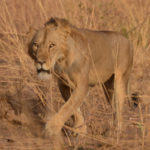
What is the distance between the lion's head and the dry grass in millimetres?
193

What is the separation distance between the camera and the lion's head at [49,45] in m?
3.43

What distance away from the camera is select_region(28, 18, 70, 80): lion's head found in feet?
11.3

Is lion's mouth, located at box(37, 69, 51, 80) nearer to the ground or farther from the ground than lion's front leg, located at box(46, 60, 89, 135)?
farther from the ground

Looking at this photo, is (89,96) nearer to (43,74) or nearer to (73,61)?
(73,61)

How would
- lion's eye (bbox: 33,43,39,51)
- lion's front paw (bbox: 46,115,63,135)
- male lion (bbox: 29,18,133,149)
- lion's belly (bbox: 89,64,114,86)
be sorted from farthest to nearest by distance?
lion's belly (bbox: 89,64,114,86)
lion's eye (bbox: 33,43,39,51)
male lion (bbox: 29,18,133,149)
lion's front paw (bbox: 46,115,63,135)

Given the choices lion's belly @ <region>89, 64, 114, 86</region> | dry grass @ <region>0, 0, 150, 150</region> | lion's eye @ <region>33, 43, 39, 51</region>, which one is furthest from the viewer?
lion's belly @ <region>89, 64, 114, 86</region>

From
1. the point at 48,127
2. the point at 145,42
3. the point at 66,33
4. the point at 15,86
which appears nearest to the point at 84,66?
the point at 66,33

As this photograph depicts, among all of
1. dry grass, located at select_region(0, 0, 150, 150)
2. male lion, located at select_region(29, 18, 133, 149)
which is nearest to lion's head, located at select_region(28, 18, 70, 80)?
male lion, located at select_region(29, 18, 133, 149)

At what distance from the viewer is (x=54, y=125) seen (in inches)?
134

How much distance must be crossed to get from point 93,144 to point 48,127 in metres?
0.42

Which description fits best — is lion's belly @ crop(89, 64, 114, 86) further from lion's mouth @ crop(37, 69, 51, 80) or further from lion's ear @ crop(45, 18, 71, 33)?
lion's mouth @ crop(37, 69, 51, 80)

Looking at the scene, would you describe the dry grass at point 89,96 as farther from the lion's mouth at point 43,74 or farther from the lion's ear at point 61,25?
the lion's ear at point 61,25

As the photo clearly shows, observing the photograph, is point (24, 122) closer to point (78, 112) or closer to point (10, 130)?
Result: point (10, 130)

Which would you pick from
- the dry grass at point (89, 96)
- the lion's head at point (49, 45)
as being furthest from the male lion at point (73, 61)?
the dry grass at point (89, 96)
